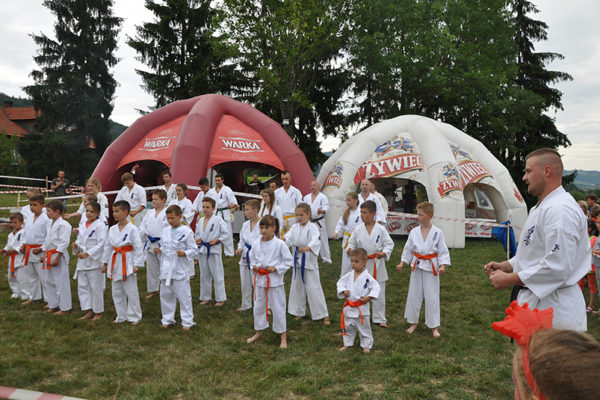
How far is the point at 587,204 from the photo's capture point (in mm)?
9359

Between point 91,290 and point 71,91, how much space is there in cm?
2613

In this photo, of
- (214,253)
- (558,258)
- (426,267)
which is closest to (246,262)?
(214,253)

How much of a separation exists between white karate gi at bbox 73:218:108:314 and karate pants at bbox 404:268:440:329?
4.51m

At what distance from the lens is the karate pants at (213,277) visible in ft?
21.9

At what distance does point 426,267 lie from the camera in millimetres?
5426

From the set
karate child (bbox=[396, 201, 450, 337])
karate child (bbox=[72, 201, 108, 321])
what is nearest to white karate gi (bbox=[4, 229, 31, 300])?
karate child (bbox=[72, 201, 108, 321])

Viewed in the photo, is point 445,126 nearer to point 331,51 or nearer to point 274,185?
point 274,185

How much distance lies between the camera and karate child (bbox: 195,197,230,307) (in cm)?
661

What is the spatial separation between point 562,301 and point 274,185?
678 cm

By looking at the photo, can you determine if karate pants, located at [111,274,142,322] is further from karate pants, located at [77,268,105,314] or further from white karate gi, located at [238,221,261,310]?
white karate gi, located at [238,221,261,310]

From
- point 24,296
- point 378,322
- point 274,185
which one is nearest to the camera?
point 378,322

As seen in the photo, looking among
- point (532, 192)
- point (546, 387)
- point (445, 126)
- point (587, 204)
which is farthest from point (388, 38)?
point (546, 387)

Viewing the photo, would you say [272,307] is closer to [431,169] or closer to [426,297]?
[426,297]

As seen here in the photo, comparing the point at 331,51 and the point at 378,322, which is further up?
the point at 331,51
